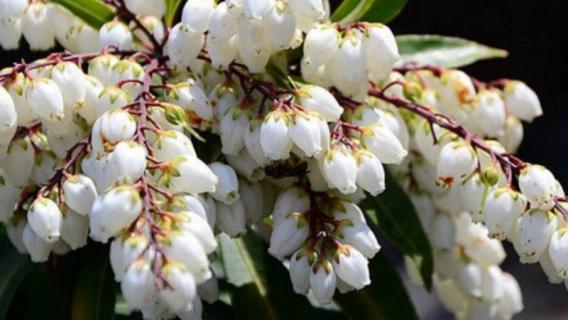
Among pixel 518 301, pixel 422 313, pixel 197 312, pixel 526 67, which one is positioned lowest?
pixel 422 313

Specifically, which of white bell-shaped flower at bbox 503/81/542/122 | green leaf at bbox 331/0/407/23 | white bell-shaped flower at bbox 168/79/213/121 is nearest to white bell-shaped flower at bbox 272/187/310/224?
white bell-shaped flower at bbox 168/79/213/121

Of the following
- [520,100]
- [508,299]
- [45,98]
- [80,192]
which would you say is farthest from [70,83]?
[508,299]

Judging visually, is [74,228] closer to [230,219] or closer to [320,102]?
[230,219]

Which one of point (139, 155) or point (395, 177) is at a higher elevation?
point (139, 155)

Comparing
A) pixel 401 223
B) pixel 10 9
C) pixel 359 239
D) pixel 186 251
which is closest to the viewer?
pixel 186 251

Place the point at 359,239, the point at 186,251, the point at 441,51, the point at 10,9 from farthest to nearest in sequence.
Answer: the point at 441,51 → the point at 10,9 → the point at 359,239 → the point at 186,251

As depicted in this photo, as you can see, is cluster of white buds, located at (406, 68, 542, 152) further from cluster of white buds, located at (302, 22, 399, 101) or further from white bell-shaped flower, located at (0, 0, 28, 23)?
white bell-shaped flower, located at (0, 0, 28, 23)

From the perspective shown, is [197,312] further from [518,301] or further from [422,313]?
[422,313]

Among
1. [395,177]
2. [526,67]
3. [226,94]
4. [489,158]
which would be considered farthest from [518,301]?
[526,67]
